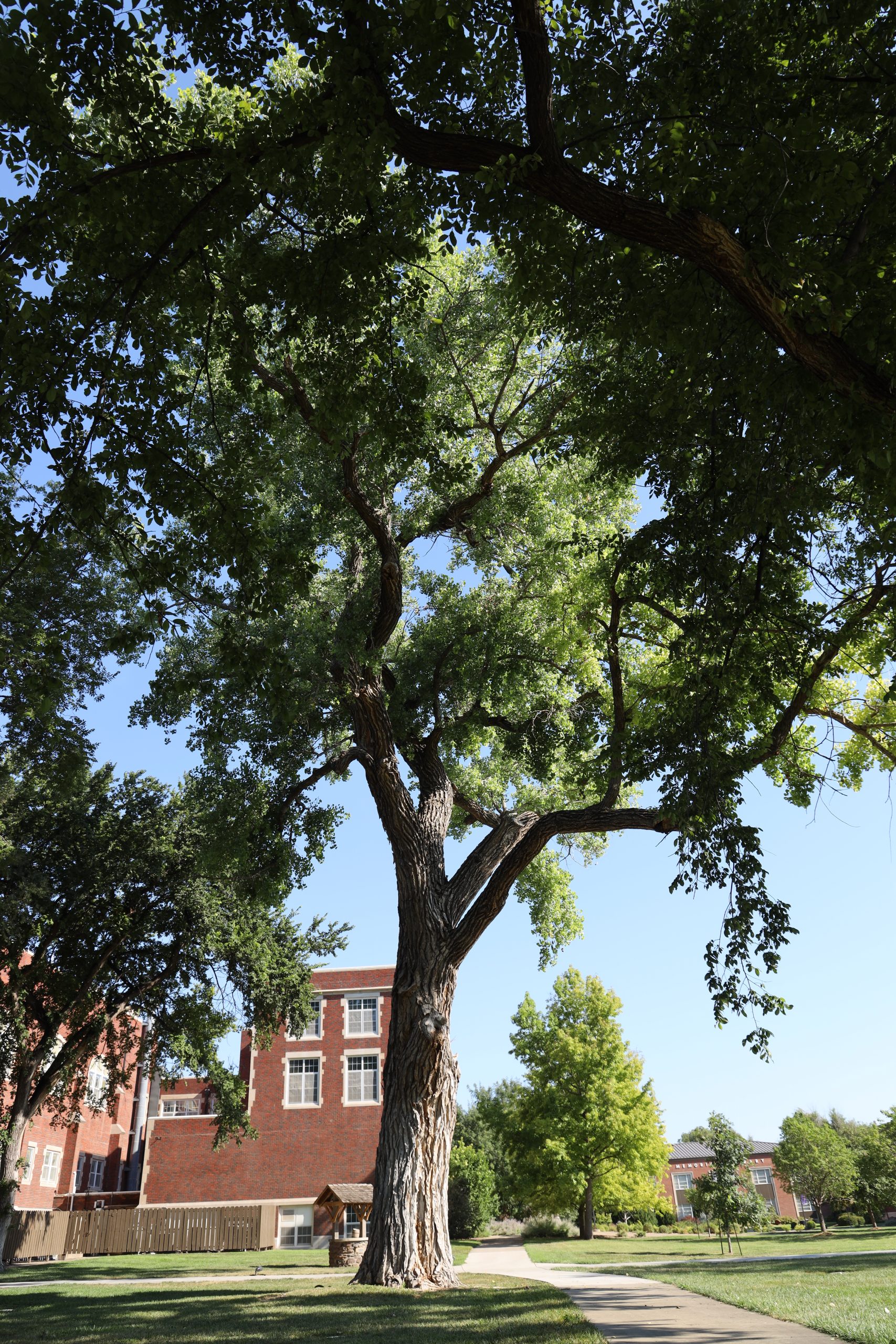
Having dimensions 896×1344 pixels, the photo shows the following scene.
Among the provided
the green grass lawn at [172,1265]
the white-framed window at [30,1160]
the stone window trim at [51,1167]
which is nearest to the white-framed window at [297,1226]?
the green grass lawn at [172,1265]

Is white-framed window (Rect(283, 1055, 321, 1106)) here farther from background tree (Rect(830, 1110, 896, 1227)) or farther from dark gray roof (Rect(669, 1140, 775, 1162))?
dark gray roof (Rect(669, 1140, 775, 1162))

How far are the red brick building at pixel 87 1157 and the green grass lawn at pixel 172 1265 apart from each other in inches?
177

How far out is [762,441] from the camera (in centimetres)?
712

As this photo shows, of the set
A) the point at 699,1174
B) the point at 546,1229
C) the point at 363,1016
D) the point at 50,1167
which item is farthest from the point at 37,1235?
the point at 699,1174

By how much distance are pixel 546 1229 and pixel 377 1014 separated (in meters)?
16.9

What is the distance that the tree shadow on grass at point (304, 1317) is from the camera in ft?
24.6

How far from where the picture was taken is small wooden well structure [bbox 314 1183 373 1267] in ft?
69.2

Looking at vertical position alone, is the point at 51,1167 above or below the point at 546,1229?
above

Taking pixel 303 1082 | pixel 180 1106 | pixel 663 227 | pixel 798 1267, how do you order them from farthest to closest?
pixel 180 1106
pixel 303 1082
pixel 798 1267
pixel 663 227

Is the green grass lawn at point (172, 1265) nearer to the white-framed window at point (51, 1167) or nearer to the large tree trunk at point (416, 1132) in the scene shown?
the white-framed window at point (51, 1167)

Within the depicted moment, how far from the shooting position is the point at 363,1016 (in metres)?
38.0

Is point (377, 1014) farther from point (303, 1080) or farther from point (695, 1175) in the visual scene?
point (695, 1175)

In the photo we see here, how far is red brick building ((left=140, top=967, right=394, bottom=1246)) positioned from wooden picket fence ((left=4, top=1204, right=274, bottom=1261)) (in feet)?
5.69

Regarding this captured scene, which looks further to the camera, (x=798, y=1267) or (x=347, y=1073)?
(x=347, y=1073)
